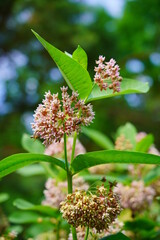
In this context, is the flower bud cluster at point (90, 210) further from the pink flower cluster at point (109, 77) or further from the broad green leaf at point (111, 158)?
the pink flower cluster at point (109, 77)

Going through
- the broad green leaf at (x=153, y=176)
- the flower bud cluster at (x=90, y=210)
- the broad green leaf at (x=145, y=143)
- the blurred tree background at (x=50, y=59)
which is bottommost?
the flower bud cluster at (x=90, y=210)

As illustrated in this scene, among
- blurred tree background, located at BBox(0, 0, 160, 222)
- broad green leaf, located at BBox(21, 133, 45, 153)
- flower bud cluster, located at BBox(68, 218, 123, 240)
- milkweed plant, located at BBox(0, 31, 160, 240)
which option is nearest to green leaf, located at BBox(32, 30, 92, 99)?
milkweed plant, located at BBox(0, 31, 160, 240)

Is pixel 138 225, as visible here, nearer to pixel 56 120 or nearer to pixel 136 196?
pixel 136 196

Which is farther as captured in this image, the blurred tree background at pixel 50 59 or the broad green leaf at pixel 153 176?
the blurred tree background at pixel 50 59

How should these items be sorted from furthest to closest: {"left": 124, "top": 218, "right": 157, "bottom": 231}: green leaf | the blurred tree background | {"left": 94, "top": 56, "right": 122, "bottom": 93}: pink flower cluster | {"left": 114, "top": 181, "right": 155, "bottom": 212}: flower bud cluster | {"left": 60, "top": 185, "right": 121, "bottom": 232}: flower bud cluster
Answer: the blurred tree background
{"left": 114, "top": 181, "right": 155, "bottom": 212}: flower bud cluster
{"left": 124, "top": 218, "right": 157, "bottom": 231}: green leaf
{"left": 94, "top": 56, "right": 122, "bottom": 93}: pink flower cluster
{"left": 60, "top": 185, "right": 121, "bottom": 232}: flower bud cluster

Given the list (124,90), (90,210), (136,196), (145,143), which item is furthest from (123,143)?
(90,210)

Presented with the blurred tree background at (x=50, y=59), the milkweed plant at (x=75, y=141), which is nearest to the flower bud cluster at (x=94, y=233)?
the milkweed plant at (x=75, y=141)

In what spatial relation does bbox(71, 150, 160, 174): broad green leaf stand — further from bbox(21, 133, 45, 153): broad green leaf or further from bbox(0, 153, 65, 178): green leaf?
bbox(21, 133, 45, 153): broad green leaf
